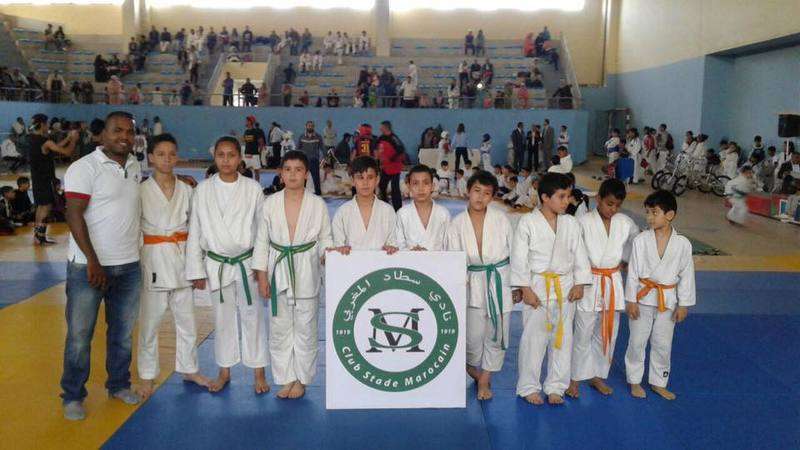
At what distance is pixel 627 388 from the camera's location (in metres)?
4.20

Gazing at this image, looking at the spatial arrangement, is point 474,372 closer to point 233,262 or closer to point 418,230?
point 418,230

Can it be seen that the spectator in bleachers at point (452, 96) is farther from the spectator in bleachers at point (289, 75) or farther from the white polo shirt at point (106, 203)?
the white polo shirt at point (106, 203)

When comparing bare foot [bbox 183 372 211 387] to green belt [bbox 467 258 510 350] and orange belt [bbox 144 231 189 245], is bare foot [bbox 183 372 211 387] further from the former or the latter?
green belt [bbox 467 258 510 350]

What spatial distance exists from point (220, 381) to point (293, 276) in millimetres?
842

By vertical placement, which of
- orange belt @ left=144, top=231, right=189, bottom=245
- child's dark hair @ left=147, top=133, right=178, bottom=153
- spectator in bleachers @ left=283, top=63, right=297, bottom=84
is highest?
spectator in bleachers @ left=283, top=63, right=297, bottom=84

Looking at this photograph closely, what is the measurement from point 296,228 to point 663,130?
17.7 meters

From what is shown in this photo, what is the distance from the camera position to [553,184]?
3.80 metres

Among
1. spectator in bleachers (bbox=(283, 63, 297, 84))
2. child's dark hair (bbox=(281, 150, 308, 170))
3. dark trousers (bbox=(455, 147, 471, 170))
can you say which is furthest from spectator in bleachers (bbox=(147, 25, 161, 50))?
child's dark hair (bbox=(281, 150, 308, 170))

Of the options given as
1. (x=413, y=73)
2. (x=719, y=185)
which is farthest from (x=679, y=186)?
(x=413, y=73)

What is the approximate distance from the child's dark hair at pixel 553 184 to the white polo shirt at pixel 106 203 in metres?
2.29

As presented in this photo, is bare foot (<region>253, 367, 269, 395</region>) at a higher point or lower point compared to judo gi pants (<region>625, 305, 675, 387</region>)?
lower

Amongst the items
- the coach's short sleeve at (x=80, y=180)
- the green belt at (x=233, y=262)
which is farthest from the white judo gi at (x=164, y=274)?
the coach's short sleeve at (x=80, y=180)

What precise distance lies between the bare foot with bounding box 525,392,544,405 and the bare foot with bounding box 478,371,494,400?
0.72ft

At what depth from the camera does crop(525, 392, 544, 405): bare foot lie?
3.90 m
